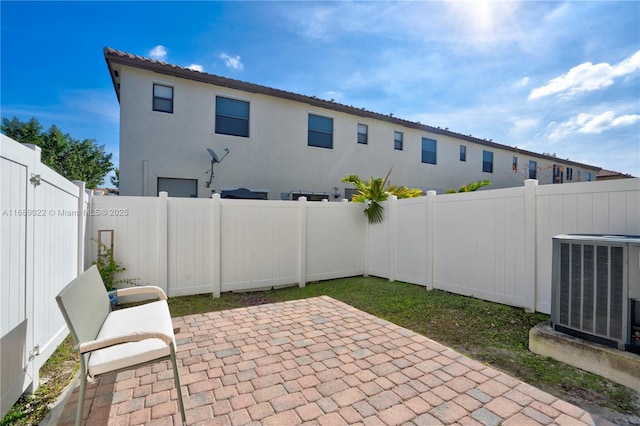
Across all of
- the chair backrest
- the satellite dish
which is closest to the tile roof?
the satellite dish

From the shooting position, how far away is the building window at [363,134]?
13.0 metres

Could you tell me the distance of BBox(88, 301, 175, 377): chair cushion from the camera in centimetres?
216

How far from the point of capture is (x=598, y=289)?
301cm

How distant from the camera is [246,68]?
10023mm

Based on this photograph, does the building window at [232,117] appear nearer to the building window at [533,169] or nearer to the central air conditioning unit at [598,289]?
the central air conditioning unit at [598,289]

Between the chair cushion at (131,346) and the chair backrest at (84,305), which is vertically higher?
the chair backrest at (84,305)

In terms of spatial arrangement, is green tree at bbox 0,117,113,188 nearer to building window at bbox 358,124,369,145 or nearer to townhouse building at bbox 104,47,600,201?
townhouse building at bbox 104,47,600,201

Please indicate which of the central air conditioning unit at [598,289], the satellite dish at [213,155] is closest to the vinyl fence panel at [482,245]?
the central air conditioning unit at [598,289]

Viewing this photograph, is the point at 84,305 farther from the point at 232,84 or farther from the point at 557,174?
the point at 557,174

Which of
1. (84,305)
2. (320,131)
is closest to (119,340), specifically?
(84,305)

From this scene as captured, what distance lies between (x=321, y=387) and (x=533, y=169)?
74.0 ft

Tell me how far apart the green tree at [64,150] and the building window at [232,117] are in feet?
42.3

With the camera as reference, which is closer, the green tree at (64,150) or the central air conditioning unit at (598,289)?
the central air conditioning unit at (598,289)

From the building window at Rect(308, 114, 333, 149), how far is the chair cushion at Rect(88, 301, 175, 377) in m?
9.88
